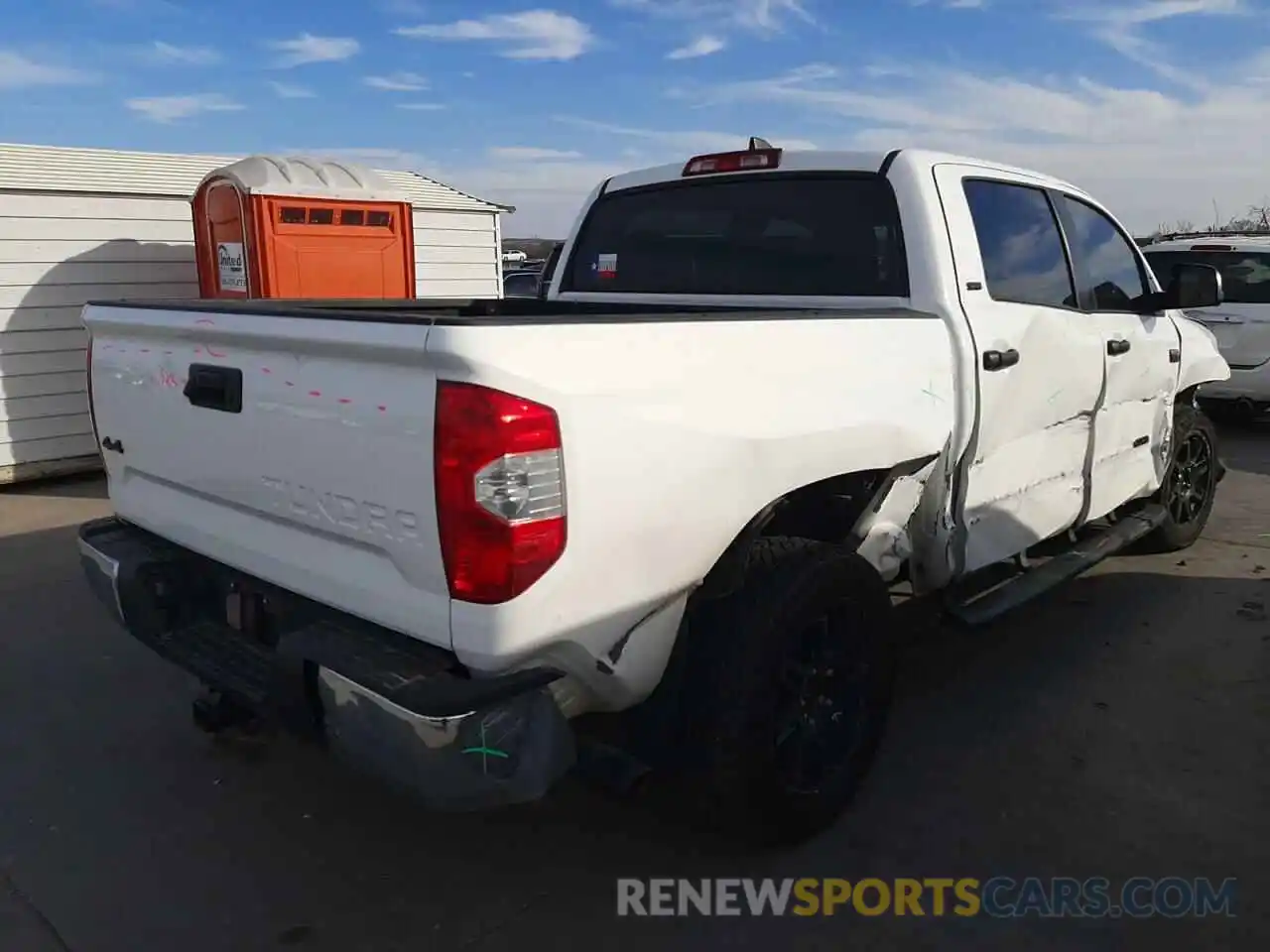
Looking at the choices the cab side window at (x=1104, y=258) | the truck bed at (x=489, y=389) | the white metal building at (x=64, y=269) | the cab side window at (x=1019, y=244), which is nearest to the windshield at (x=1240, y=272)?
the cab side window at (x=1104, y=258)

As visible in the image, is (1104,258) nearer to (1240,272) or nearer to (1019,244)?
(1019,244)

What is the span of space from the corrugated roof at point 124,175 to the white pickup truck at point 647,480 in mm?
5107

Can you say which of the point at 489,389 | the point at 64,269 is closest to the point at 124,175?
the point at 64,269

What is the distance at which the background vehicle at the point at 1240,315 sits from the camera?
892 cm

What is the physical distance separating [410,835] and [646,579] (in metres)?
1.28

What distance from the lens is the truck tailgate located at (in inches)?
85.8

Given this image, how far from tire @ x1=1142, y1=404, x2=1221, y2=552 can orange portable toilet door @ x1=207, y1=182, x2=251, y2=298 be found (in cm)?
589

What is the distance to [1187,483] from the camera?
216 inches

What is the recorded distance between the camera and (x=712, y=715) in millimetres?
2584

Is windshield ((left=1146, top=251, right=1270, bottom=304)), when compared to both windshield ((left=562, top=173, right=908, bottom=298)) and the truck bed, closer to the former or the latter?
windshield ((left=562, top=173, right=908, bottom=298))

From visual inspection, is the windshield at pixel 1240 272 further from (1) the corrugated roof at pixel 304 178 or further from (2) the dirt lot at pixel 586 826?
(1) the corrugated roof at pixel 304 178

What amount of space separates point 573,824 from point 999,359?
1951 millimetres

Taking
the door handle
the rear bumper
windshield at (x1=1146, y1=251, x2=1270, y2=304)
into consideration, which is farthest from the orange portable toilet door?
windshield at (x1=1146, y1=251, x2=1270, y2=304)

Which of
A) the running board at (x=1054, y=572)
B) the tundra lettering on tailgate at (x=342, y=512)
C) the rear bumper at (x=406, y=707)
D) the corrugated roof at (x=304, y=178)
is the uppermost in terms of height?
the corrugated roof at (x=304, y=178)
